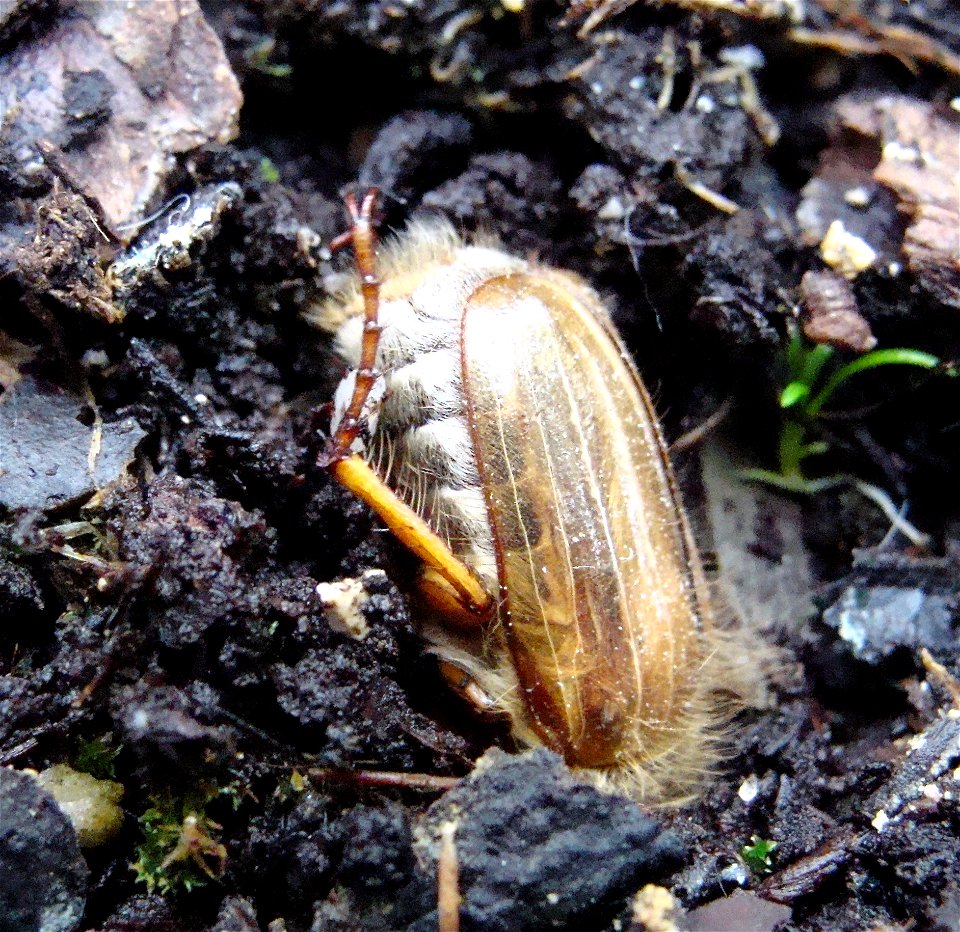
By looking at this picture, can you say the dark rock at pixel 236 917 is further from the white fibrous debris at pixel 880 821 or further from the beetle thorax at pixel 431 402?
the white fibrous debris at pixel 880 821

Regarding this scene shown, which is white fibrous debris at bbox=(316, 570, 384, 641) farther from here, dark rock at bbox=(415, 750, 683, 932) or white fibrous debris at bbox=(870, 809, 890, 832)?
white fibrous debris at bbox=(870, 809, 890, 832)

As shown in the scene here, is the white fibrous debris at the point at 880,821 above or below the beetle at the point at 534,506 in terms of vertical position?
below

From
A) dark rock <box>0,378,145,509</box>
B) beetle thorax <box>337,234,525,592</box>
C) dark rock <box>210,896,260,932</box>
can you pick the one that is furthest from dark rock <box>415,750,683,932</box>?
dark rock <box>0,378,145,509</box>

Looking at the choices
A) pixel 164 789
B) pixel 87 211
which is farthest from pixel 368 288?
pixel 164 789

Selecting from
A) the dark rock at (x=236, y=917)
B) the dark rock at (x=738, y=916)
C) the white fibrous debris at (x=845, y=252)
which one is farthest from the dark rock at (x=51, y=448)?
the white fibrous debris at (x=845, y=252)

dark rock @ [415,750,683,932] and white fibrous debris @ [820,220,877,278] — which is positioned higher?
white fibrous debris @ [820,220,877,278]

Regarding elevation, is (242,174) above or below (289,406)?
above

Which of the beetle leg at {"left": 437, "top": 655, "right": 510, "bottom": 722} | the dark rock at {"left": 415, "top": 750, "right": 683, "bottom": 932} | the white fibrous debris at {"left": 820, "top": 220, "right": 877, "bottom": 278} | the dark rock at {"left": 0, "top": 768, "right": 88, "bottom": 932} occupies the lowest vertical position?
the beetle leg at {"left": 437, "top": 655, "right": 510, "bottom": 722}

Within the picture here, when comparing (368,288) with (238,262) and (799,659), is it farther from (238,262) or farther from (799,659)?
(799,659)
